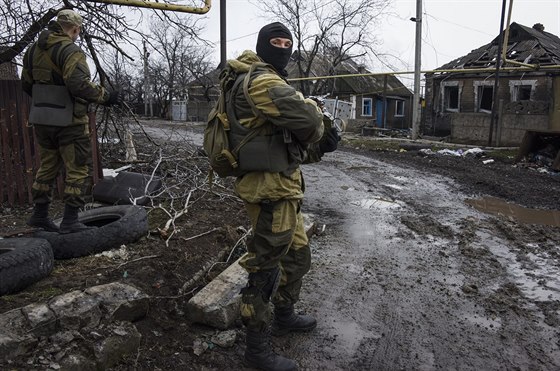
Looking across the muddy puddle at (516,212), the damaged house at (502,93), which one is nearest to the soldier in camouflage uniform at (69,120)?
the muddy puddle at (516,212)

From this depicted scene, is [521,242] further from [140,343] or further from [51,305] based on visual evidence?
[51,305]

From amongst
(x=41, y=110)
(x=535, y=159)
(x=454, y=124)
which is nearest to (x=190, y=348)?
(x=41, y=110)

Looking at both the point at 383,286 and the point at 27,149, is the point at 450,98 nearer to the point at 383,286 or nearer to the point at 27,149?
the point at 383,286

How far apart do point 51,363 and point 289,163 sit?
5.10 feet

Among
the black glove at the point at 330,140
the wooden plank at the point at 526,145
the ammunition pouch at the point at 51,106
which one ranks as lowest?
the wooden plank at the point at 526,145

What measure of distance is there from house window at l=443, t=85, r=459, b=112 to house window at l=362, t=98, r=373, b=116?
10.2m

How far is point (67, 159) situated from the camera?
3.81 metres

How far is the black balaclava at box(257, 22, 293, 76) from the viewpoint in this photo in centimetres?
261

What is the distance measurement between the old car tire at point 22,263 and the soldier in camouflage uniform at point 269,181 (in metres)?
1.40

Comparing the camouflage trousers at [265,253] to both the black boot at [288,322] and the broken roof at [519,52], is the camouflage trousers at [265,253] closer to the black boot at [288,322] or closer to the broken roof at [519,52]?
the black boot at [288,322]

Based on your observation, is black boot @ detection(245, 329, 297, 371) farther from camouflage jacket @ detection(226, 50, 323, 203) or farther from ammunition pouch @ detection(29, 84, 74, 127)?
ammunition pouch @ detection(29, 84, 74, 127)

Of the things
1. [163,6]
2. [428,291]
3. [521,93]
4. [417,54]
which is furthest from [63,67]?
[521,93]

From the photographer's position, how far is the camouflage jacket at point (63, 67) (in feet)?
12.0

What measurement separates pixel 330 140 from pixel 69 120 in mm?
2237
